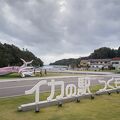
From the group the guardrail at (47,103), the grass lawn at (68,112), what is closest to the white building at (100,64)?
the guardrail at (47,103)

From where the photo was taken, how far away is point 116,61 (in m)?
102

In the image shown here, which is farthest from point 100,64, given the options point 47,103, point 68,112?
point 68,112

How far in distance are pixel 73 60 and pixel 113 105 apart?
136352mm

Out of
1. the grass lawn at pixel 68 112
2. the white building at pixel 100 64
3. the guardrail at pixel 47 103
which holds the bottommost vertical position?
the grass lawn at pixel 68 112

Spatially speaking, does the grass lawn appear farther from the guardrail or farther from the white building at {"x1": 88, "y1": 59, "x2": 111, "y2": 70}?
the white building at {"x1": 88, "y1": 59, "x2": 111, "y2": 70}

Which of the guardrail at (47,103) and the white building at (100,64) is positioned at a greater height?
the white building at (100,64)

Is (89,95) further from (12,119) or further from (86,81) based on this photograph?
(12,119)

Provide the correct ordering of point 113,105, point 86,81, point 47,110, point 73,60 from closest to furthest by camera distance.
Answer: point 47,110 → point 113,105 → point 86,81 → point 73,60

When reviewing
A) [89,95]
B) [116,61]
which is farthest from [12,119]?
[116,61]

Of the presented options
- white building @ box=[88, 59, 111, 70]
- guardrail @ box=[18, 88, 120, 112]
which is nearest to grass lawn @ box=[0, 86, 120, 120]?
guardrail @ box=[18, 88, 120, 112]

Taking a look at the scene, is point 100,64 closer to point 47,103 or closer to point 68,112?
point 47,103

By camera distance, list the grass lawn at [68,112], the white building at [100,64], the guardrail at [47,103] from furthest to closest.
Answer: the white building at [100,64] → the guardrail at [47,103] → the grass lawn at [68,112]

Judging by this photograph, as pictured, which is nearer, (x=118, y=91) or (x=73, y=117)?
(x=73, y=117)

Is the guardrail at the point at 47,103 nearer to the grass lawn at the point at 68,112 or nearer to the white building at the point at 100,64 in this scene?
the grass lawn at the point at 68,112
